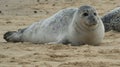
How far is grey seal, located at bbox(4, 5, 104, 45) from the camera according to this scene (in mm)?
8133

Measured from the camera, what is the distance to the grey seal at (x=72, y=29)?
8133 mm

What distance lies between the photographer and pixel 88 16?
26.5ft

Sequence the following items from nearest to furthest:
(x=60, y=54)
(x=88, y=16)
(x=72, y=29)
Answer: (x=60, y=54)
(x=88, y=16)
(x=72, y=29)

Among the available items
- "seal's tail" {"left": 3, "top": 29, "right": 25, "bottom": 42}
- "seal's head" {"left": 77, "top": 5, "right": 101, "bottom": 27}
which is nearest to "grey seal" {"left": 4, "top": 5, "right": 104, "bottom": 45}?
"seal's head" {"left": 77, "top": 5, "right": 101, "bottom": 27}

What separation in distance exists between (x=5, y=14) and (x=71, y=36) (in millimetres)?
6090

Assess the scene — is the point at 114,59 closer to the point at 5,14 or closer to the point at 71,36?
the point at 71,36

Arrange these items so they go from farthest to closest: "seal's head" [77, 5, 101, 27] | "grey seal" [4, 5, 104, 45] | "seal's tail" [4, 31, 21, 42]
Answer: "seal's tail" [4, 31, 21, 42] < "grey seal" [4, 5, 104, 45] < "seal's head" [77, 5, 101, 27]

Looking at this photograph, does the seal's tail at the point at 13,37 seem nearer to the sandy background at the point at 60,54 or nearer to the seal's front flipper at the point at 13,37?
the seal's front flipper at the point at 13,37

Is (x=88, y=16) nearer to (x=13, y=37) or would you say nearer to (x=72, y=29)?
(x=72, y=29)

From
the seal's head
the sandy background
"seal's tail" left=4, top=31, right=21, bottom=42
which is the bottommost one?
"seal's tail" left=4, top=31, right=21, bottom=42

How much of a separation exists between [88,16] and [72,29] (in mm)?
390

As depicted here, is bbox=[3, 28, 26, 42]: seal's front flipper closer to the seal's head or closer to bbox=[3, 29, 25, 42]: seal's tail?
bbox=[3, 29, 25, 42]: seal's tail

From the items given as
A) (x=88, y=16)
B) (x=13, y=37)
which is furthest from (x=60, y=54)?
(x=13, y=37)

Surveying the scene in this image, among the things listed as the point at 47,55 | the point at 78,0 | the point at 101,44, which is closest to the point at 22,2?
the point at 78,0
